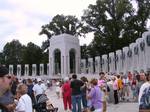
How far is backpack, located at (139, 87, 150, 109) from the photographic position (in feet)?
30.0

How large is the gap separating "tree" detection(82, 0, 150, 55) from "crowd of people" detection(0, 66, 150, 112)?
169 ft

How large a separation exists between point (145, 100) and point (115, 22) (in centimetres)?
7361

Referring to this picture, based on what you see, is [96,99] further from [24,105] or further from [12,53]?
[12,53]

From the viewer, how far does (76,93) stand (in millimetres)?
18734

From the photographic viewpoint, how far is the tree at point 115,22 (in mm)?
80688

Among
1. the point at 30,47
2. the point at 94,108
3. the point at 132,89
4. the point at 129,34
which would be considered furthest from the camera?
the point at 30,47

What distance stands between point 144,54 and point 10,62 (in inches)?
3966

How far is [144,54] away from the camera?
3856 centimetres

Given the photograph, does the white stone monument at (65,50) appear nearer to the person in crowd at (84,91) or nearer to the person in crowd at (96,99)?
the person in crowd at (84,91)

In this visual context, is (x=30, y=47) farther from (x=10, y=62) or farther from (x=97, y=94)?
(x=97, y=94)

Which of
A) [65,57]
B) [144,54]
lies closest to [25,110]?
[144,54]

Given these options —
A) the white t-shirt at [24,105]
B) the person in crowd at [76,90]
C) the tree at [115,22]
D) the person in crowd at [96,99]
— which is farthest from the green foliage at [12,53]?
the white t-shirt at [24,105]

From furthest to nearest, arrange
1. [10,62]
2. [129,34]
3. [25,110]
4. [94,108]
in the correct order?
[10,62] → [129,34] → [94,108] → [25,110]

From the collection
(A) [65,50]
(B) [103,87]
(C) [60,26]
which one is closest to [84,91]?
(B) [103,87]
